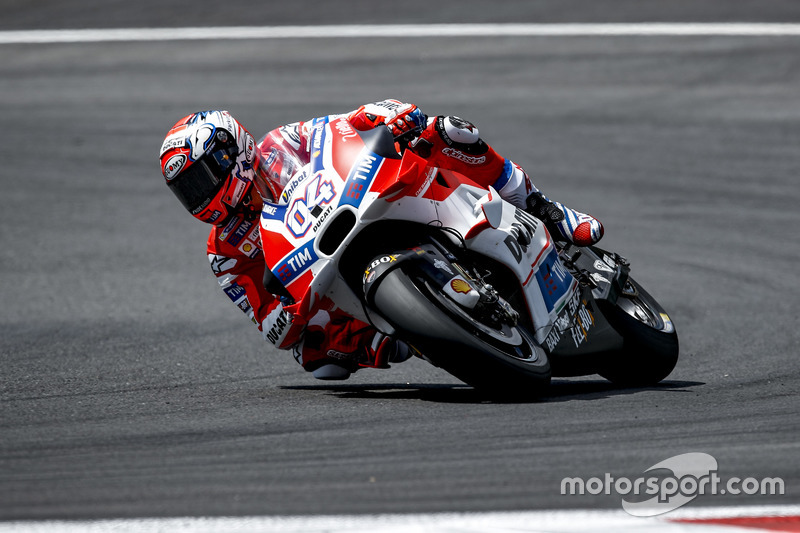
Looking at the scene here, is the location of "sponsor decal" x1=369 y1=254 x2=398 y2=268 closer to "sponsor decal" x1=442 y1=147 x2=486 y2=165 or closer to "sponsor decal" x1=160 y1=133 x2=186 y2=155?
"sponsor decal" x1=442 y1=147 x2=486 y2=165

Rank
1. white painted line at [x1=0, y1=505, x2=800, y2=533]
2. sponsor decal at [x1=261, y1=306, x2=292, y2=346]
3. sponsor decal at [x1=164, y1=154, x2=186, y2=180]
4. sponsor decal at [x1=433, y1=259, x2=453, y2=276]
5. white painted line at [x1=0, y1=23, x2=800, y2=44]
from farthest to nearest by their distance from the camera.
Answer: white painted line at [x1=0, y1=23, x2=800, y2=44]
sponsor decal at [x1=261, y1=306, x2=292, y2=346]
sponsor decal at [x1=164, y1=154, x2=186, y2=180]
sponsor decal at [x1=433, y1=259, x2=453, y2=276]
white painted line at [x1=0, y1=505, x2=800, y2=533]

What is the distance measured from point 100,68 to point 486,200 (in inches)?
483

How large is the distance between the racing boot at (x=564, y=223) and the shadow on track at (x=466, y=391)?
0.82 metres

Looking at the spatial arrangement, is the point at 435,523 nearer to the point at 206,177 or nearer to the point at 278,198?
the point at 278,198

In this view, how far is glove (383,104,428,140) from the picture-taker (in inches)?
235

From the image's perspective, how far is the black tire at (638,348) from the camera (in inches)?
247

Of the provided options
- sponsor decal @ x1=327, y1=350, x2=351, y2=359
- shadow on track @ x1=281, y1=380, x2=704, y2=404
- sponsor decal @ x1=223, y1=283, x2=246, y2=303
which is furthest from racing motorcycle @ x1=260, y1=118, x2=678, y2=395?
sponsor decal @ x1=327, y1=350, x2=351, y2=359

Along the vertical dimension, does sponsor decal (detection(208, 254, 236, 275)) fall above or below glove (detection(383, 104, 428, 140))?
below

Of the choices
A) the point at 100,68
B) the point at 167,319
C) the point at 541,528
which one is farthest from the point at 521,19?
the point at 541,528

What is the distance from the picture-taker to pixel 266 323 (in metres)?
6.27

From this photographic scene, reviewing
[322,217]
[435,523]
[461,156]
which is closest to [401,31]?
[461,156]

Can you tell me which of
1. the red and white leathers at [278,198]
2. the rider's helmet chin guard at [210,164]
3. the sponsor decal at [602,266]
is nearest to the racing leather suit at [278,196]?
the red and white leathers at [278,198]

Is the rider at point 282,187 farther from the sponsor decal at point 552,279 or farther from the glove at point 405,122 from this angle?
the sponsor decal at point 552,279

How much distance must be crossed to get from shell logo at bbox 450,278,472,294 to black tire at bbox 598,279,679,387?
4.38 ft
